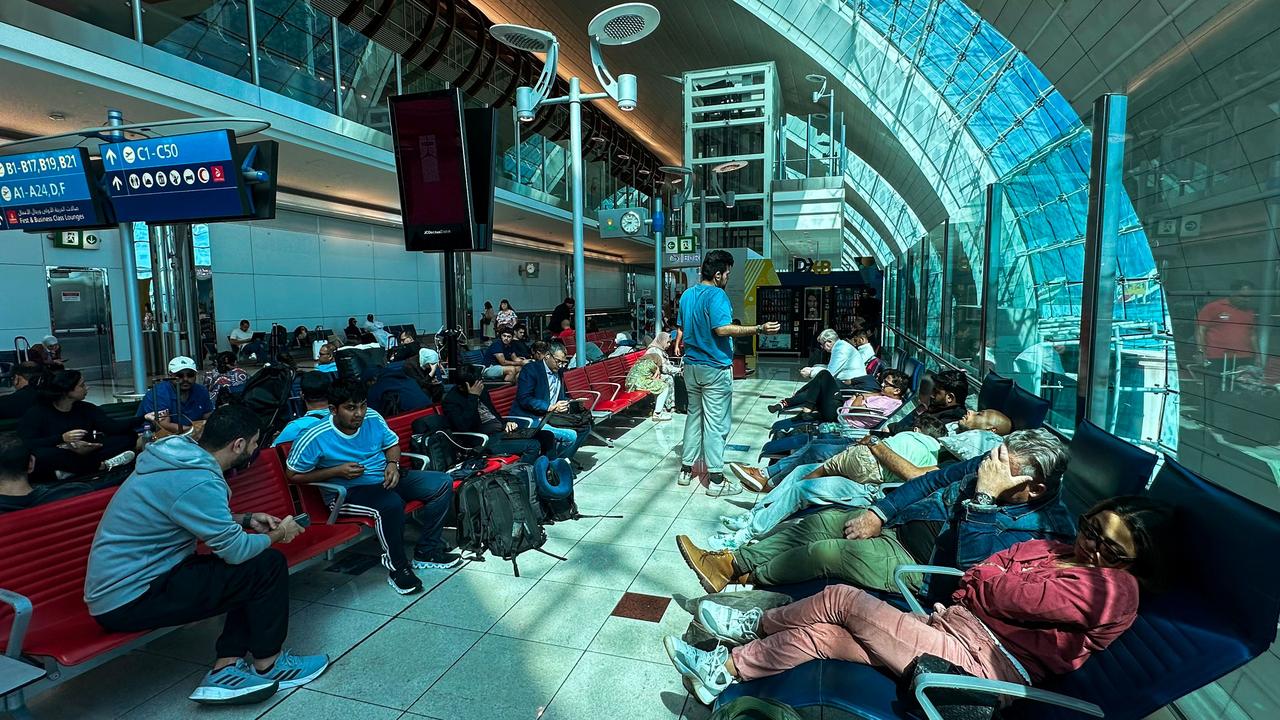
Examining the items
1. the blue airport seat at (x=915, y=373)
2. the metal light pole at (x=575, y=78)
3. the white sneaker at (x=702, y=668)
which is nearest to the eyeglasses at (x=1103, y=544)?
the white sneaker at (x=702, y=668)

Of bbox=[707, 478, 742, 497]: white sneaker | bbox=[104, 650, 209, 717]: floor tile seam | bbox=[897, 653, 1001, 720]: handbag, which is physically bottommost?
bbox=[104, 650, 209, 717]: floor tile seam

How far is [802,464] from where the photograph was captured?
15.0 feet

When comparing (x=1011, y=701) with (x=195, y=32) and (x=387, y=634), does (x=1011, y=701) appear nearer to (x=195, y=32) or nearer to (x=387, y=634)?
(x=387, y=634)

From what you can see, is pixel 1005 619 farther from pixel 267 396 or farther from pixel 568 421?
pixel 267 396

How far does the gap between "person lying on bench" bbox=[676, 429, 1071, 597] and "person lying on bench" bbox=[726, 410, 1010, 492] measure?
1.07 ft

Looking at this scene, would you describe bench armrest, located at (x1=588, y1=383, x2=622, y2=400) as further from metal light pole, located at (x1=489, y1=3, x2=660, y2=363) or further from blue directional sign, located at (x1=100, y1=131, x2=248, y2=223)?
blue directional sign, located at (x1=100, y1=131, x2=248, y2=223)

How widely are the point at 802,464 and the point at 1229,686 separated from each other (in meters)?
2.73

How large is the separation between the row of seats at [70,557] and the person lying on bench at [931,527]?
2126 mm

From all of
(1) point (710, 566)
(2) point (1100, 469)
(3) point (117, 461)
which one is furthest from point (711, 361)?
(3) point (117, 461)

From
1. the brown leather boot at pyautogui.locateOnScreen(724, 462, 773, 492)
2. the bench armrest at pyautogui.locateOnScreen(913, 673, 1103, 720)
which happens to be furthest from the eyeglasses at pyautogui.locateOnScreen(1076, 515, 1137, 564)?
the brown leather boot at pyautogui.locateOnScreen(724, 462, 773, 492)

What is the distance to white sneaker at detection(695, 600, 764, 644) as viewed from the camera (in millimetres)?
2543

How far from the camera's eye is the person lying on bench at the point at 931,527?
254 cm

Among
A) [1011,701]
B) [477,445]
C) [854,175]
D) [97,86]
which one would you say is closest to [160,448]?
[477,445]

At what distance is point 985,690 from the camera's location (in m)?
1.71
